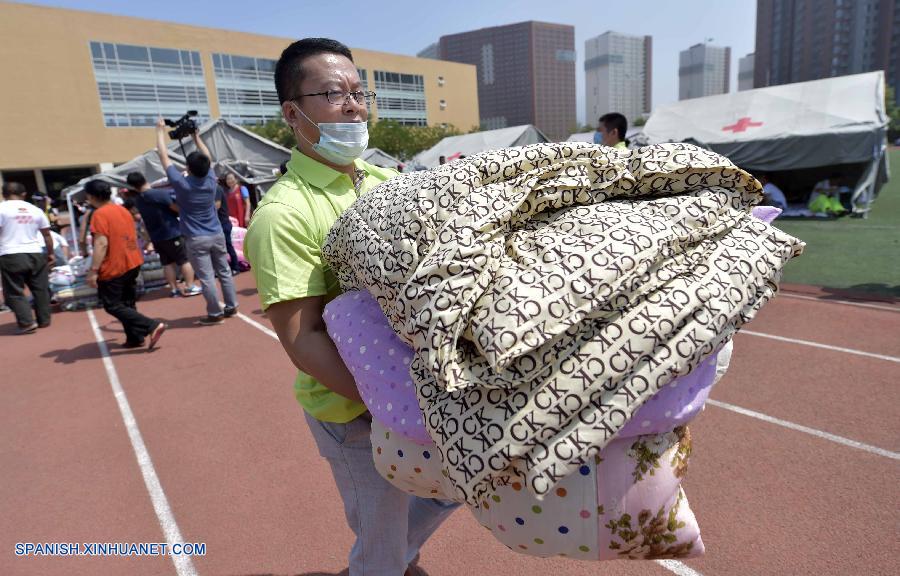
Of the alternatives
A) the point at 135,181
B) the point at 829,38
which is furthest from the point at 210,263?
the point at 829,38

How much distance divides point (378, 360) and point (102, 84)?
164 ft

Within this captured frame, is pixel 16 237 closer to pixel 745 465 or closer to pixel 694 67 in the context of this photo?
pixel 745 465

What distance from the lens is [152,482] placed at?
3.53m

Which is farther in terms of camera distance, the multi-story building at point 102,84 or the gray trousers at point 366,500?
the multi-story building at point 102,84

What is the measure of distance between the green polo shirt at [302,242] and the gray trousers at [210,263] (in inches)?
223

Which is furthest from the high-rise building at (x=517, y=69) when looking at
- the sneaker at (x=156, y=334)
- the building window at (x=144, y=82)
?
the sneaker at (x=156, y=334)

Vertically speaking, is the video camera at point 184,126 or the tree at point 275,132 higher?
the tree at point 275,132

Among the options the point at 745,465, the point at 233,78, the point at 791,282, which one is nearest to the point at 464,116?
the point at 233,78

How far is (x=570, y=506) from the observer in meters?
1.04

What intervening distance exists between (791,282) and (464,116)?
228 ft

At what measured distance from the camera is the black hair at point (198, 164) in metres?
6.74

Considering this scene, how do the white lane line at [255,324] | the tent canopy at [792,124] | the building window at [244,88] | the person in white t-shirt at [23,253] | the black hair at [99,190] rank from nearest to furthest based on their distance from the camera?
1. the black hair at [99,190]
2. the white lane line at [255,324]
3. the person in white t-shirt at [23,253]
4. the tent canopy at [792,124]
5. the building window at [244,88]

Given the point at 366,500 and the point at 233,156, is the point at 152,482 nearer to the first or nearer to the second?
the point at 366,500

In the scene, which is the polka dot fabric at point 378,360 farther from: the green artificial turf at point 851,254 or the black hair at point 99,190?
the green artificial turf at point 851,254
